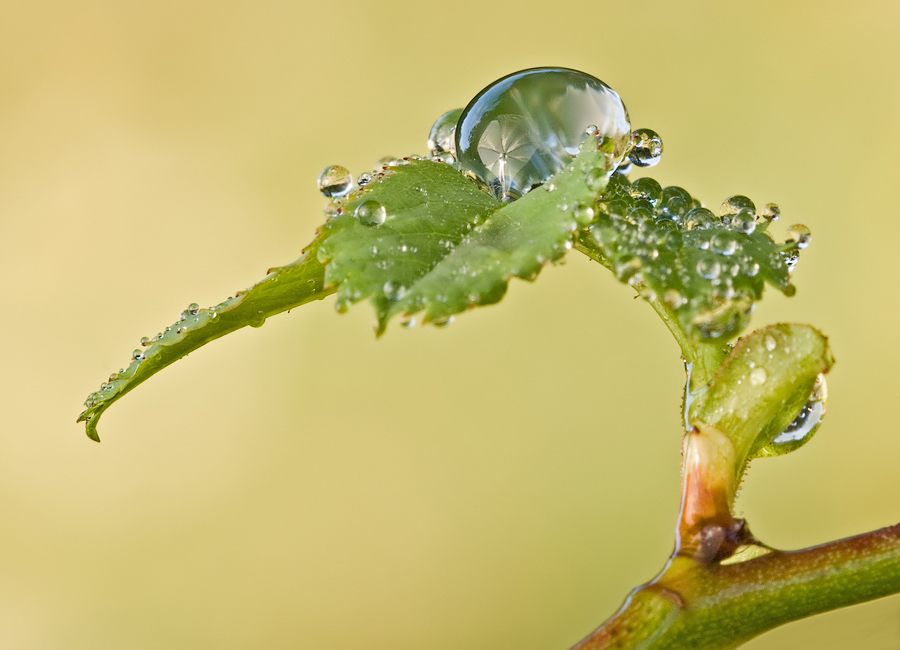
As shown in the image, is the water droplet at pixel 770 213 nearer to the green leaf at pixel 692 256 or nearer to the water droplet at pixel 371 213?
the green leaf at pixel 692 256

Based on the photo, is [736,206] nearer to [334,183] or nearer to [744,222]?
[744,222]

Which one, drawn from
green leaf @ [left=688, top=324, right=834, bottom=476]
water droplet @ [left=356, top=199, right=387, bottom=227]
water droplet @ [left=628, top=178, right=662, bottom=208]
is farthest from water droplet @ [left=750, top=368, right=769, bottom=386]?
water droplet @ [left=356, top=199, right=387, bottom=227]

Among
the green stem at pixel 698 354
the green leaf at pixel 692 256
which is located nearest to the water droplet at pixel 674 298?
the green leaf at pixel 692 256

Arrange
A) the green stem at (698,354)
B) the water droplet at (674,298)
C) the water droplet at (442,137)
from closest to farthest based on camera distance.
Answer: the water droplet at (674,298)
the green stem at (698,354)
the water droplet at (442,137)

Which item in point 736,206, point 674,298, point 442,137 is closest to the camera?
point 674,298

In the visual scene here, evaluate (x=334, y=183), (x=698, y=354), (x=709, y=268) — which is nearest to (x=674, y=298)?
(x=709, y=268)

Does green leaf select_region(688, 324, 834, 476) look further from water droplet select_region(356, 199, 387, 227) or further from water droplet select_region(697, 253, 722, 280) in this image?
water droplet select_region(356, 199, 387, 227)
